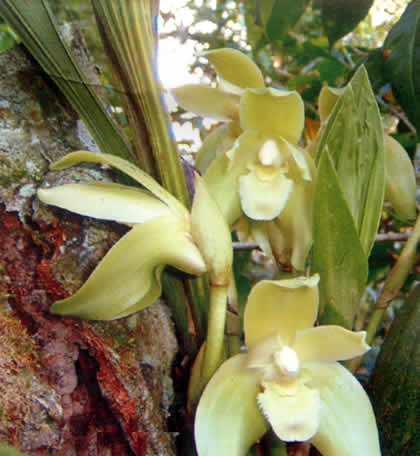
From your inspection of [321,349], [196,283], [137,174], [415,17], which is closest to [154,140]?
[137,174]

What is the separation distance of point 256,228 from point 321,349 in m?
0.18

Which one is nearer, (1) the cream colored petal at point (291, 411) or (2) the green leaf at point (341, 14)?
(1) the cream colored petal at point (291, 411)

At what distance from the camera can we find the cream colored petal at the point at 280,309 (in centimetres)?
43

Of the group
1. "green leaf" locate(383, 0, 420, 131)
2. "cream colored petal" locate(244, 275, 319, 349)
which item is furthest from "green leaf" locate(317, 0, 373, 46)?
"cream colored petal" locate(244, 275, 319, 349)

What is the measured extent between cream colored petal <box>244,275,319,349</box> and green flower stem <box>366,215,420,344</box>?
219 millimetres

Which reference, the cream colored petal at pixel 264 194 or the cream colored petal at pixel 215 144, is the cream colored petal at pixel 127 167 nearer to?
the cream colored petal at pixel 264 194

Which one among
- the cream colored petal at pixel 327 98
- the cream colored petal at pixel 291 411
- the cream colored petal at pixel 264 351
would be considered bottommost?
the cream colored petal at pixel 291 411

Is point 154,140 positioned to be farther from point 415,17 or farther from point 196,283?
point 415,17

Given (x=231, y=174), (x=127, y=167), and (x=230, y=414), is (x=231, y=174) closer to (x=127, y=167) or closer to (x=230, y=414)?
(x=127, y=167)

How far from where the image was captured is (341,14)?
616 mm

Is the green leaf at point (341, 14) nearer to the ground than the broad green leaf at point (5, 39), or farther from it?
nearer to the ground

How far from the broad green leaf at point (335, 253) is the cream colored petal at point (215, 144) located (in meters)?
0.22

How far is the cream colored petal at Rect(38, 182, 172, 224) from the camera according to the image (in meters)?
0.39

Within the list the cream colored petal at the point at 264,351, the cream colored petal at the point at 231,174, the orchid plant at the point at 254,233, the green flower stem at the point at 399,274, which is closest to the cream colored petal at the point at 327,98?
the orchid plant at the point at 254,233
